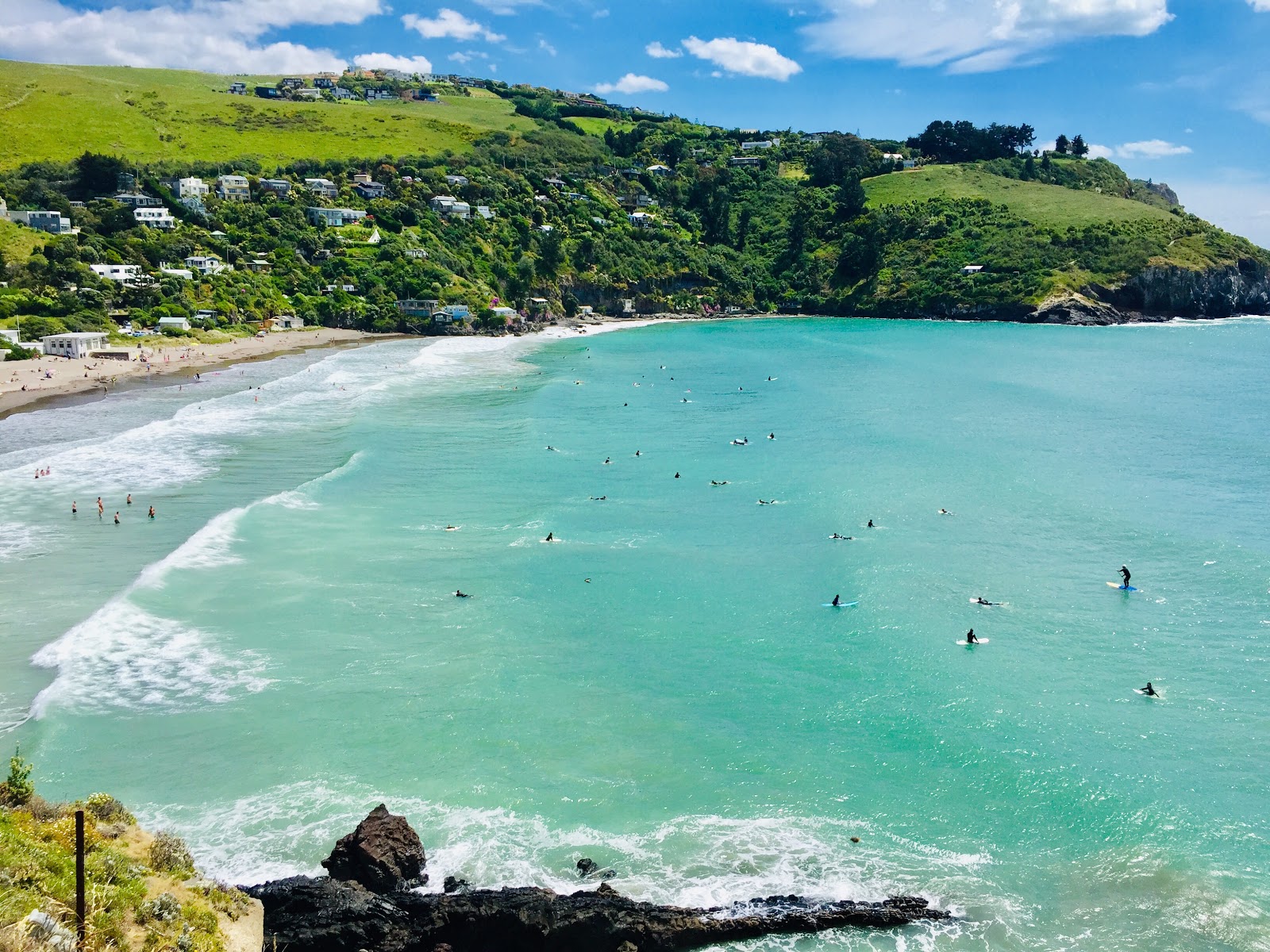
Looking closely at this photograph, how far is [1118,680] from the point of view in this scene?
3098 centimetres

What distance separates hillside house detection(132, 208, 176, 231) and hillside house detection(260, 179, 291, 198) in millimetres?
20628

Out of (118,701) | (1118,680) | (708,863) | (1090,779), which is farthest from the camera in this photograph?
(1118,680)

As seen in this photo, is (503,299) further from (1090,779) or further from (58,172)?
(1090,779)

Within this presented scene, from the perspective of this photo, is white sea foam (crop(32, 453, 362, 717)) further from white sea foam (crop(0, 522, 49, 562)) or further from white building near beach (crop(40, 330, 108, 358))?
white building near beach (crop(40, 330, 108, 358))

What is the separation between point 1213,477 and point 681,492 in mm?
33221

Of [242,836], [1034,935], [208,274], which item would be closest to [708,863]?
[1034,935]

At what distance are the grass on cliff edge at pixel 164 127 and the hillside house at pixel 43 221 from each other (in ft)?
91.8

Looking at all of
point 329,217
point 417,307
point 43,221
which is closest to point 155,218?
point 43,221

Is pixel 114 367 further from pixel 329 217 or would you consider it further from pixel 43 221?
pixel 329 217

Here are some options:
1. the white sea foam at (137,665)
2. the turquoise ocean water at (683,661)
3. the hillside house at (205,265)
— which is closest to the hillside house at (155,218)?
the hillside house at (205,265)

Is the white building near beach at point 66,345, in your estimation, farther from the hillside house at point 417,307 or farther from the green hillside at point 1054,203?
the green hillside at point 1054,203

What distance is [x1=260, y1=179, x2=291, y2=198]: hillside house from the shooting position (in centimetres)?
14812

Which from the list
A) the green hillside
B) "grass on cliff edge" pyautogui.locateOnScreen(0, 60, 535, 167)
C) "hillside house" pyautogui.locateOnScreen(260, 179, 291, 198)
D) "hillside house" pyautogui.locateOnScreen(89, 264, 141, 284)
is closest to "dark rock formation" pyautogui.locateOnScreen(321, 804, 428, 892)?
"hillside house" pyautogui.locateOnScreen(89, 264, 141, 284)

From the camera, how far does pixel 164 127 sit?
564 ft
